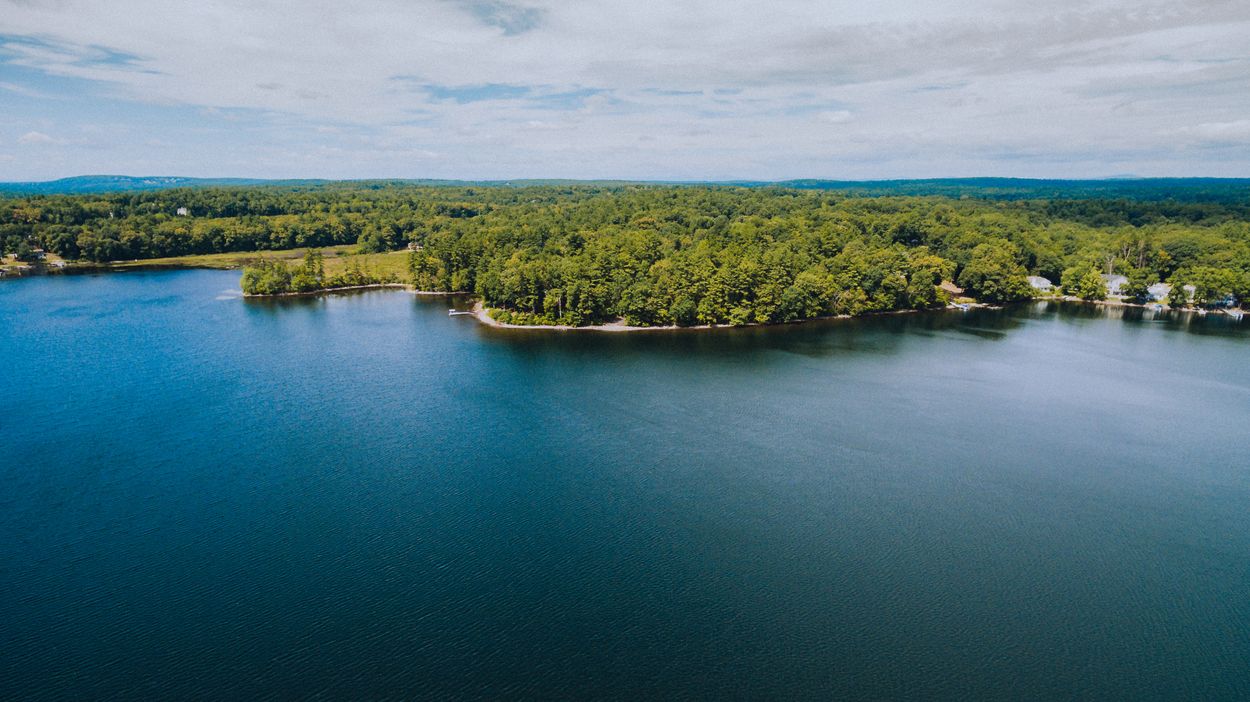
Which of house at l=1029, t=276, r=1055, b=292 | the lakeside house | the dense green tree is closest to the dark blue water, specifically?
the dense green tree

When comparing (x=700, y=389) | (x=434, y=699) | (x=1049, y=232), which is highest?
(x=1049, y=232)

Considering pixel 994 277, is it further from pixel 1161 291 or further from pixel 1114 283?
pixel 1161 291

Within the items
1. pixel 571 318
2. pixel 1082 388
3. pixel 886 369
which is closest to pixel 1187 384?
pixel 1082 388

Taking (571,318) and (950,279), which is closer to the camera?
(571,318)

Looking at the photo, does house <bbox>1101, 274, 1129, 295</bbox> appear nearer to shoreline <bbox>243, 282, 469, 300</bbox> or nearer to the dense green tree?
the dense green tree

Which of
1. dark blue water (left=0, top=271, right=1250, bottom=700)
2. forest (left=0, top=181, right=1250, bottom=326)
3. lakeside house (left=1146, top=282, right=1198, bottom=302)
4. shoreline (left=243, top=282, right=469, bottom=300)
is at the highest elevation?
forest (left=0, top=181, right=1250, bottom=326)

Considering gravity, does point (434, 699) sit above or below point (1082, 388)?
below

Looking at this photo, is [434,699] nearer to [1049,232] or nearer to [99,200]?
[1049,232]

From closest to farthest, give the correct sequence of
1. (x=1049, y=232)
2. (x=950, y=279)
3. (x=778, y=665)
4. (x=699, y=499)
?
(x=778, y=665)
(x=699, y=499)
(x=950, y=279)
(x=1049, y=232)
